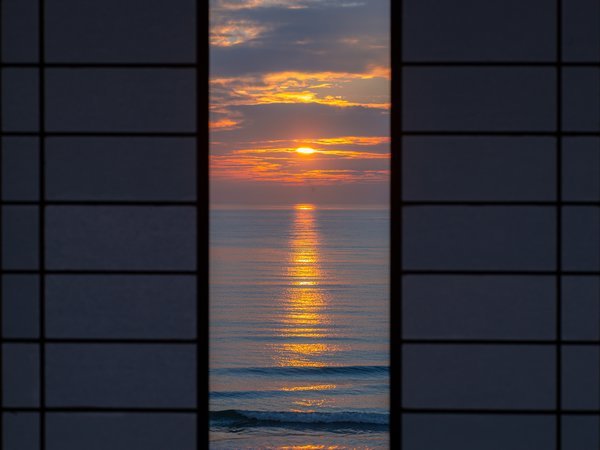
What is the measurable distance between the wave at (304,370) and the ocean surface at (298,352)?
0.05 ft

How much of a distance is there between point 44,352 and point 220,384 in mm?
6393

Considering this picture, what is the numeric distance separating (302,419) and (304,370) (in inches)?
84.3

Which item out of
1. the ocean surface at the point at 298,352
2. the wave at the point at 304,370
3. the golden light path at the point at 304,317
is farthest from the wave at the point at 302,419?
the golden light path at the point at 304,317

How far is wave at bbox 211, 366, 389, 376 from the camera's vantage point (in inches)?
372

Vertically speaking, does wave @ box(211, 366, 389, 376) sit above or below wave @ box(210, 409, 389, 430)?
above

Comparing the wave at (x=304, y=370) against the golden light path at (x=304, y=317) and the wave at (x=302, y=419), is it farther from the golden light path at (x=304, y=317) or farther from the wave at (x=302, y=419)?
the wave at (x=302, y=419)

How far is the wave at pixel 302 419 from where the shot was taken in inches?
285

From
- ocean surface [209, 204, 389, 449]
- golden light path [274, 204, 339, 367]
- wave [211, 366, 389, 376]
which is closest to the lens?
ocean surface [209, 204, 389, 449]

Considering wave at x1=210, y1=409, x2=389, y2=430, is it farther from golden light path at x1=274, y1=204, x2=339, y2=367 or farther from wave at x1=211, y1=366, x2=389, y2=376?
golden light path at x1=274, y1=204, x2=339, y2=367

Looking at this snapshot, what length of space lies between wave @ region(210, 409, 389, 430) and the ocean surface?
0.5 inches

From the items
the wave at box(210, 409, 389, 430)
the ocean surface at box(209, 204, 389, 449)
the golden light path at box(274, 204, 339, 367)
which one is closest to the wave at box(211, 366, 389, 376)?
the ocean surface at box(209, 204, 389, 449)

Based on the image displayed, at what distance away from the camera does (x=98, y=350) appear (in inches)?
107
